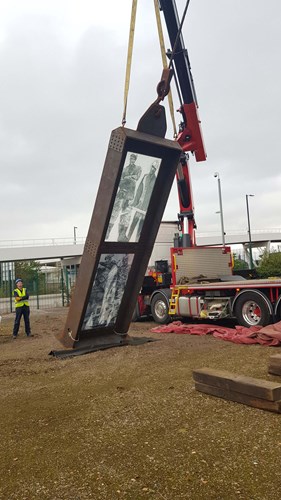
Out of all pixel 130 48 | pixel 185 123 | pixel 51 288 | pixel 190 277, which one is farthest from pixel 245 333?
pixel 51 288

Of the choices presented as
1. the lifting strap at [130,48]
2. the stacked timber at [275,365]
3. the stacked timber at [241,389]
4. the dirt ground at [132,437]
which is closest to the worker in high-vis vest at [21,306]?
the dirt ground at [132,437]

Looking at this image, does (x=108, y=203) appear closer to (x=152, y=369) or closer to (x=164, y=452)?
(x=152, y=369)

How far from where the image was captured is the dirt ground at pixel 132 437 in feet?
9.82

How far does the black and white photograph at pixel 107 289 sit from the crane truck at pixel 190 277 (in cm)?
352

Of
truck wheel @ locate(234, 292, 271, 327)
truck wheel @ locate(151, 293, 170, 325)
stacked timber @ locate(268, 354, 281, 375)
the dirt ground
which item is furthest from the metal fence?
stacked timber @ locate(268, 354, 281, 375)

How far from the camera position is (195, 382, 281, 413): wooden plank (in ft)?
13.9

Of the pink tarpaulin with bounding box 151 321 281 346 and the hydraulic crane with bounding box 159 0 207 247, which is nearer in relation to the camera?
the pink tarpaulin with bounding box 151 321 281 346

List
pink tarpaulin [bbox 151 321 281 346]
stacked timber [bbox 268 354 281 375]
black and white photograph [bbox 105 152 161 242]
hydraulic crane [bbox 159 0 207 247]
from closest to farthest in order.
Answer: stacked timber [bbox 268 354 281 375] < black and white photograph [bbox 105 152 161 242] < pink tarpaulin [bbox 151 321 281 346] < hydraulic crane [bbox 159 0 207 247]

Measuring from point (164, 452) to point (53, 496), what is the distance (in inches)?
39.8

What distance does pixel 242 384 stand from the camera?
4.55m

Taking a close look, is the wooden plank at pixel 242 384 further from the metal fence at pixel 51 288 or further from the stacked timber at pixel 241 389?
the metal fence at pixel 51 288

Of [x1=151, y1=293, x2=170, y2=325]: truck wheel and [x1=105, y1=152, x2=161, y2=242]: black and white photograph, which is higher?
[x1=105, y1=152, x2=161, y2=242]: black and white photograph

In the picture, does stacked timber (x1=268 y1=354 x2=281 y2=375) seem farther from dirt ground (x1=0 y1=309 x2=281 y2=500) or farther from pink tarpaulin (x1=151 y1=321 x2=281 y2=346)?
pink tarpaulin (x1=151 y1=321 x2=281 y2=346)

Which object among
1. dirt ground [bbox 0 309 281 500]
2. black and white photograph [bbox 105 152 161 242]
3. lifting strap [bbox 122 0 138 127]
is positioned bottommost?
dirt ground [bbox 0 309 281 500]
